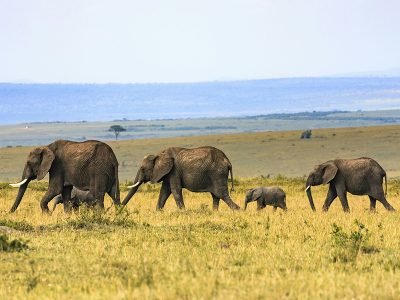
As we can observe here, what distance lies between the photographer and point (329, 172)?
24.8 meters

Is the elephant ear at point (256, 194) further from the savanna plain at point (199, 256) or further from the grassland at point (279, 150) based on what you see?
the grassland at point (279, 150)

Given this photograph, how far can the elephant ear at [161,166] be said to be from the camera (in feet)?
78.6

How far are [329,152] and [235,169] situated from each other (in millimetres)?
9701

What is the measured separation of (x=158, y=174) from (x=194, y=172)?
942mm

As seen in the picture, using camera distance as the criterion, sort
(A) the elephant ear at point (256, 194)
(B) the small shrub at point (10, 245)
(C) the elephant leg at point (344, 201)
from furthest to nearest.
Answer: (A) the elephant ear at point (256, 194), (C) the elephant leg at point (344, 201), (B) the small shrub at point (10, 245)

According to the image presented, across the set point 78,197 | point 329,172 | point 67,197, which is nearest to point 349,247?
point 67,197

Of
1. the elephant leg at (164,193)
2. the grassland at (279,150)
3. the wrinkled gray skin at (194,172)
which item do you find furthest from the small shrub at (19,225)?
the grassland at (279,150)

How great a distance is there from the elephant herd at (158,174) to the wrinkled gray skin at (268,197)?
32cm

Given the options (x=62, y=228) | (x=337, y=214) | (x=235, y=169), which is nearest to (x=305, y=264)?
(x=62, y=228)

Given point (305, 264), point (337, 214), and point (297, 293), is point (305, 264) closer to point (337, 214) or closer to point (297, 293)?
point (297, 293)

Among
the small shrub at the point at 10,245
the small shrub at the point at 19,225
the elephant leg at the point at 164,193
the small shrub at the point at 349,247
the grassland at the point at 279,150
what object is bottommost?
the grassland at the point at 279,150

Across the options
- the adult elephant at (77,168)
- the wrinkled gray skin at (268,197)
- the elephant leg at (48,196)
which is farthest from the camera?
the wrinkled gray skin at (268,197)

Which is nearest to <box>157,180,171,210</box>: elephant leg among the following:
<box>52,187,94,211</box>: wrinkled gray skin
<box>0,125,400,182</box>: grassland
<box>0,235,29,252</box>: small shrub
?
<box>52,187,94,211</box>: wrinkled gray skin

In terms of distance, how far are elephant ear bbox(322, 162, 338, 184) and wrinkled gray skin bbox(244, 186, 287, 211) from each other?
184 cm
